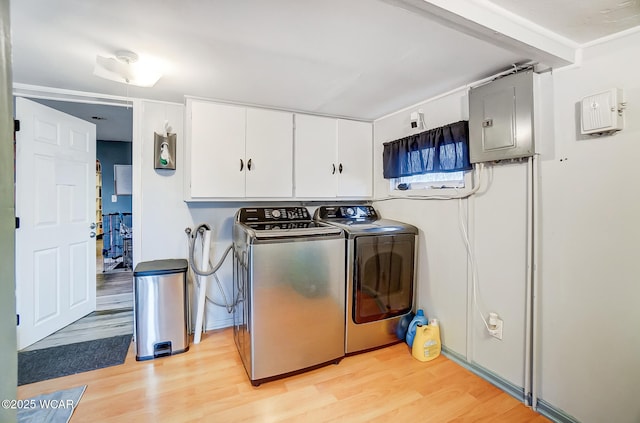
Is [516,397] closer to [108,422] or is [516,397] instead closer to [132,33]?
[108,422]

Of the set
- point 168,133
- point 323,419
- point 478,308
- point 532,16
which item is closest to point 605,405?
point 478,308

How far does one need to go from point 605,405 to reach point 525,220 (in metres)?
1.00

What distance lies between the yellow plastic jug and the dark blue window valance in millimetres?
1276

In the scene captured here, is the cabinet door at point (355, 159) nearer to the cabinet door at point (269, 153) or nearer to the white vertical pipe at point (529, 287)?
the cabinet door at point (269, 153)

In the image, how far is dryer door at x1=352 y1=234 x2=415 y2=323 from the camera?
2.26 meters

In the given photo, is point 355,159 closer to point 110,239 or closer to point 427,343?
point 427,343

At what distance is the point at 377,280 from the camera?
2324mm

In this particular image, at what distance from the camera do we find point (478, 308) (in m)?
2.02

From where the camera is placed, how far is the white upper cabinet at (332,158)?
2654mm

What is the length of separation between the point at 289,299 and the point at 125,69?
176cm

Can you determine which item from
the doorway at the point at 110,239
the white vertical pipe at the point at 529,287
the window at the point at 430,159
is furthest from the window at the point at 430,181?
the doorway at the point at 110,239

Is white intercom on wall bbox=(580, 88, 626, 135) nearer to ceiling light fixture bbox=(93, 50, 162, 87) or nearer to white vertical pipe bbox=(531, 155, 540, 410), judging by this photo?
white vertical pipe bbox=(531, 155, 540, 410)

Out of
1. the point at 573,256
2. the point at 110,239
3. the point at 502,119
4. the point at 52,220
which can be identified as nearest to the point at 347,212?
the point at 502,119

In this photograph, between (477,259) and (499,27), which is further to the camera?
(477,259)
